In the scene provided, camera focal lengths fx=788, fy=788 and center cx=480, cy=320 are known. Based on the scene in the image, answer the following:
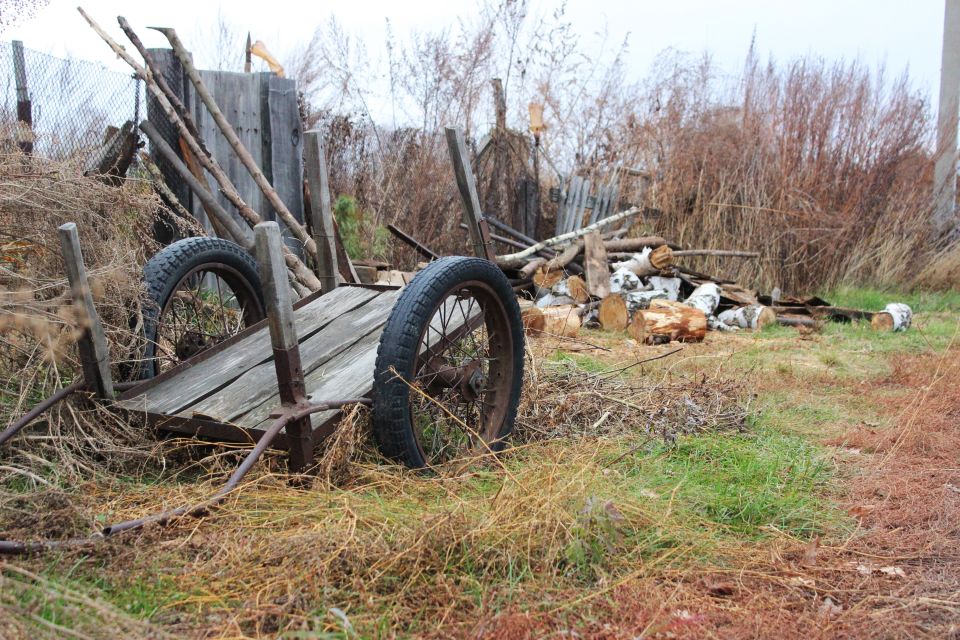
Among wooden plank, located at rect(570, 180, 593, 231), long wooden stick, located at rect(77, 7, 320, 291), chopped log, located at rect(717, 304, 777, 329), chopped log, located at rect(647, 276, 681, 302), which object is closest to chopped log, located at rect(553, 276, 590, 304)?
chopped log, located at rect(647, 276, 681, 302)

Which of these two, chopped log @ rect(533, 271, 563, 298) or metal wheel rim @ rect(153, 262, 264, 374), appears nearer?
metal wheel rim @ rect(153, 262, 264, 374)

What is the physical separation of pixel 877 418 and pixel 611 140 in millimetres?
7418

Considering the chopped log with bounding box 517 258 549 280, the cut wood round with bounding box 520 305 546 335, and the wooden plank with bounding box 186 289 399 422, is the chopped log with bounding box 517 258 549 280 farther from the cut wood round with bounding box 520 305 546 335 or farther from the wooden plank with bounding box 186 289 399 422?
the wooden plank with bounding box 186 289 399 422

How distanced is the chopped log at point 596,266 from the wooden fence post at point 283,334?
579 centimetres

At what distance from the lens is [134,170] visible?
235 inches

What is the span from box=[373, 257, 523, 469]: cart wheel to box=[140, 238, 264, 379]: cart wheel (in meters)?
0.93

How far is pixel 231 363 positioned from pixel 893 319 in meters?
6.70

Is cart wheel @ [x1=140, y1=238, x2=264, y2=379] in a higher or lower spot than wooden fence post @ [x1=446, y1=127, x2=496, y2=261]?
lower

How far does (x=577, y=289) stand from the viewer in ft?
27.0

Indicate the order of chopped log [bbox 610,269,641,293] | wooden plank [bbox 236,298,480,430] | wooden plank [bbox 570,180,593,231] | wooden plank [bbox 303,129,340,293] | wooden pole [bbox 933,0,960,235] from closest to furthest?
wooden plank [bbox 236,298,480,430] < wooden plank [bbox 303,129,340,293] < chopped log [bbox 610,269,641,293] < wooden plank [bbox 570,180,593,231] < wooden pole [bbox 933,0,960,235]

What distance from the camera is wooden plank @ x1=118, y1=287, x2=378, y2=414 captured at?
280 centimetres

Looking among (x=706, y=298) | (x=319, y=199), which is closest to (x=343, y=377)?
(x=319, y=199)

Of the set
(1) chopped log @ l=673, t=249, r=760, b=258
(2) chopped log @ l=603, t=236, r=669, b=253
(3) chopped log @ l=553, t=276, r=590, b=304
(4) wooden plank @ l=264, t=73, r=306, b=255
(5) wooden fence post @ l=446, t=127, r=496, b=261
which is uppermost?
(4) wooden plank @ l=264, t=73, r=306, b=255

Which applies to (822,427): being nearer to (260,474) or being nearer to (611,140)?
(260,474)
